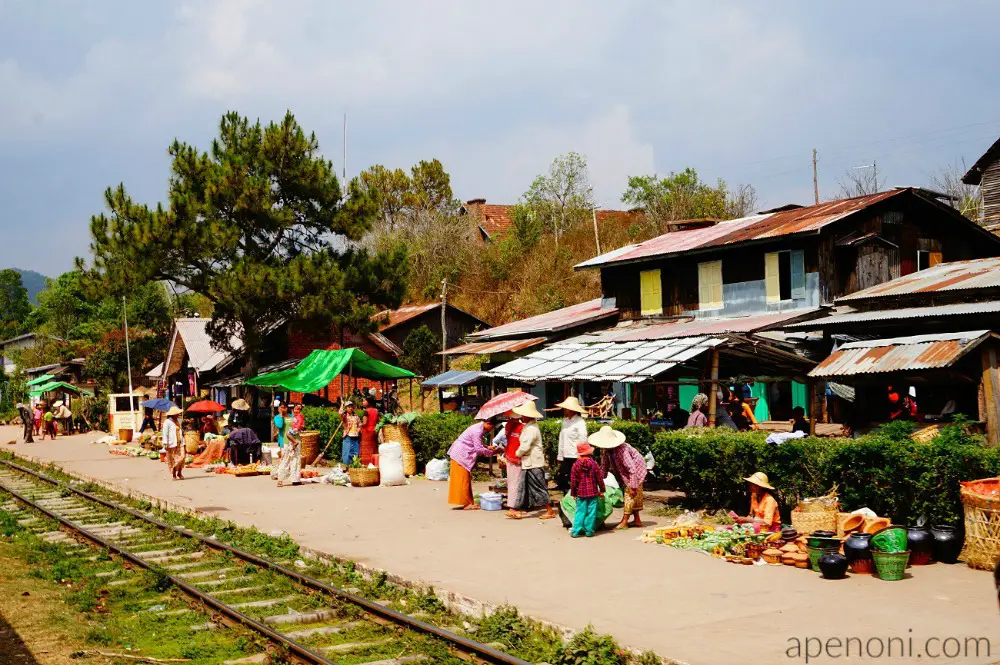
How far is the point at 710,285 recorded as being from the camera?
27750 millimetres

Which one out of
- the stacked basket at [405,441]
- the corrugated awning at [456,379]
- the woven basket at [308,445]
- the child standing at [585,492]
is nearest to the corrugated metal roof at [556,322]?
the corrugated awning at [456,379]

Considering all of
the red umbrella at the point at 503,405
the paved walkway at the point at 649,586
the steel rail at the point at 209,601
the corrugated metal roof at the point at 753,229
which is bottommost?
the steel rail at the point at 209,601

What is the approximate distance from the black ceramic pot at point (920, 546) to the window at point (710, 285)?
1772 cm

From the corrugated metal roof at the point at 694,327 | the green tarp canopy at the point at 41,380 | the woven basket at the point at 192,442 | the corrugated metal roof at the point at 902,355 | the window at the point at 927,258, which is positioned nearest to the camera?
the corrugated metal roof at the point at 902,355

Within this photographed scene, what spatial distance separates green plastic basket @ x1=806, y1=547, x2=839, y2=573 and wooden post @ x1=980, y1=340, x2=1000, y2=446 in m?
5.90

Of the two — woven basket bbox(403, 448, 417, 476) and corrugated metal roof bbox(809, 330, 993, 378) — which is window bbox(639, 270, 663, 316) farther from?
corrugated metal roof bbox(809, 330, 993, 378)

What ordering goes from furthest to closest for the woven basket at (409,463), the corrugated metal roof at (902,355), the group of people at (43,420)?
the group of people at (43,420), the woven basket at (409,463), the corrugated metal roof at (902,355)

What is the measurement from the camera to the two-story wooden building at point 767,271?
23.4 m

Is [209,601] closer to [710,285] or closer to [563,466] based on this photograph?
[563,466]

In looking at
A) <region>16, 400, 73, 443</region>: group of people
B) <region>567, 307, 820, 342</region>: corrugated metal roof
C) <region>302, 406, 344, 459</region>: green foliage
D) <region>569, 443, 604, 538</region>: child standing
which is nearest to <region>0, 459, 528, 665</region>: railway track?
<region>569, 443, 604, 538</region>: child standing

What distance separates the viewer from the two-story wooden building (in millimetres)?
23422

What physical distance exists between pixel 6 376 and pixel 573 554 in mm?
78357

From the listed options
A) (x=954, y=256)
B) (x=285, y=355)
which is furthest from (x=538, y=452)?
(x=285, y=355)

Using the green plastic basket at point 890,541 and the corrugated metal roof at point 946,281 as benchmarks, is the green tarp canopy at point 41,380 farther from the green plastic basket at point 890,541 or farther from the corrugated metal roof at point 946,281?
the green plastic basket at point 890,541
